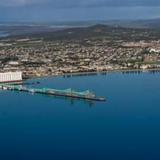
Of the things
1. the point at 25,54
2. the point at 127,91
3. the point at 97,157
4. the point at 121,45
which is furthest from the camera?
the point at 121,45

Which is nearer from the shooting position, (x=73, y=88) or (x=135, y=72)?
(x=73, y=88)

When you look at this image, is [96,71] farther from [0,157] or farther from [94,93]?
[0,157]

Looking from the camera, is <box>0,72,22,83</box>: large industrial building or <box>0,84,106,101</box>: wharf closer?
<box>0,84,106,101</box>: wharf

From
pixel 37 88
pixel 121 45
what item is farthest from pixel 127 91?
pixel 121 45

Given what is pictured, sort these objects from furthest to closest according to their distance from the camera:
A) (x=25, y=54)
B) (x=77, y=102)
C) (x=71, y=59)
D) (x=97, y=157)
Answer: (x=25, y=54)
(x=71, y=59)
(x=77, y=102)
(x=97, y=157)

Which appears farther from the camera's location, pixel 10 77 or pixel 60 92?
pixel 10 77

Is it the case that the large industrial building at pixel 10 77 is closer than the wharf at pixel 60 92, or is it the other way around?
the wharf at pixel 60 92

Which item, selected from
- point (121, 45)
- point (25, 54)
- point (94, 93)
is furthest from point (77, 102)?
point (121, 45)
